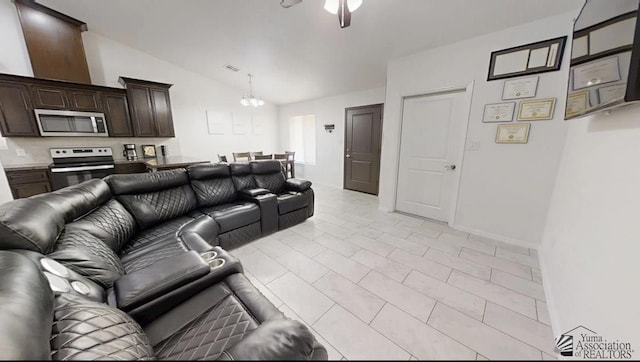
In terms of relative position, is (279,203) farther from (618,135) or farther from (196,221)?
(618,135)

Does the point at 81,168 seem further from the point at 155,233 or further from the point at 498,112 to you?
the point at 498,112

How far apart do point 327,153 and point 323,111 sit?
1098 mm

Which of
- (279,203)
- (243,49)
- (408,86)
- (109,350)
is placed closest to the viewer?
(109,350)

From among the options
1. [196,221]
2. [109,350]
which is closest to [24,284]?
[109,350]

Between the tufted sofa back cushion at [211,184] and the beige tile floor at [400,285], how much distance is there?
0.81 metres

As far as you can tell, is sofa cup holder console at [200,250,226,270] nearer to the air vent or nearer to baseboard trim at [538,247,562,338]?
baseboard trim at [538,247,562,338]

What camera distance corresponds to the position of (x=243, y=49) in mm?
3684

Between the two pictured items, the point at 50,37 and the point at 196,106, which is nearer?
the point at 50,37

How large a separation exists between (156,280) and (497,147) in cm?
349

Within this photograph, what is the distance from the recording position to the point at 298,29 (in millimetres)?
2936

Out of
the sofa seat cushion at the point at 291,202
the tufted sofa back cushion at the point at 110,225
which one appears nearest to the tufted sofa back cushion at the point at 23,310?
the tufted sofa back cushion at the point at 110,225

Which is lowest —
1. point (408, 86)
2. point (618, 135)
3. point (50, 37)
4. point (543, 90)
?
point (618, 135)

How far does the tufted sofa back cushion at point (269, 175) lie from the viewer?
3378 millimetres

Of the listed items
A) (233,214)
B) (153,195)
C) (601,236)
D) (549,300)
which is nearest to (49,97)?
(153,195)
